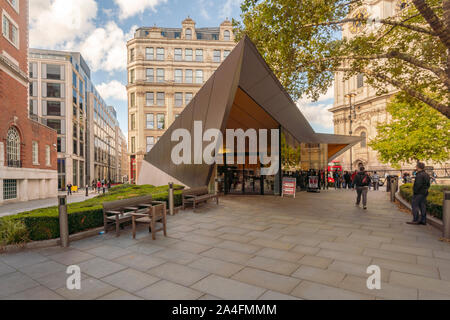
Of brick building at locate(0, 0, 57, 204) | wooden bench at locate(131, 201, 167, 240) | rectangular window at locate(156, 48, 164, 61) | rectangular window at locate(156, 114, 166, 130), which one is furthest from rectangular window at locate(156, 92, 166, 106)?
wooden bench at locate(131, 201, 167, 240)

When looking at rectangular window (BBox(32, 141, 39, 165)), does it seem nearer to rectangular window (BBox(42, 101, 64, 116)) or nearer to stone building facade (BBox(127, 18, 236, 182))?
stone building facade (BBox(127, 18, 236, 182))

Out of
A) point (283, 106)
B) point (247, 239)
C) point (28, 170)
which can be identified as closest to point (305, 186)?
point (283, 106)

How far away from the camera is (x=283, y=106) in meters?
14.8

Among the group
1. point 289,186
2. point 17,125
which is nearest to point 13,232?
point 289,186

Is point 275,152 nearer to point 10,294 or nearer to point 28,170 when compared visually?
point 10,294

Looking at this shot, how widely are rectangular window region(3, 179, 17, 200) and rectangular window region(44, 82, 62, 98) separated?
29.1 m

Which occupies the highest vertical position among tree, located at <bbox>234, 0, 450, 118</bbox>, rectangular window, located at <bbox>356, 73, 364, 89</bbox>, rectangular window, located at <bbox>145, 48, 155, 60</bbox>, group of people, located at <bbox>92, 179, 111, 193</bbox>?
rectangular window, located at <bbox>145, 48, 155, 60</bbox>

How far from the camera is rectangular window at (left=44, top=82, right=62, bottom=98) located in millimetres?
43375

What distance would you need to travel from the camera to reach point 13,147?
2097 cm

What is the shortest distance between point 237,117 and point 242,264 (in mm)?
12061

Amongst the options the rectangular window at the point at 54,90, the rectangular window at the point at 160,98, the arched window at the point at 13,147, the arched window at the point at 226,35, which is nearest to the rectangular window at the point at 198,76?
the rectangular window at the point at 160,98

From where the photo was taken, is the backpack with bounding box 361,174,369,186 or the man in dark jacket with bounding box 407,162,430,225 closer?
the man in dark jacket with bounding box 407,162,430,225

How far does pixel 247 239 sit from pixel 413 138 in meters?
24.6

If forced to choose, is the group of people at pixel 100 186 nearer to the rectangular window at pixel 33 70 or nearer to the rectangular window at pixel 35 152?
the rectangular window at pixel 35 152
